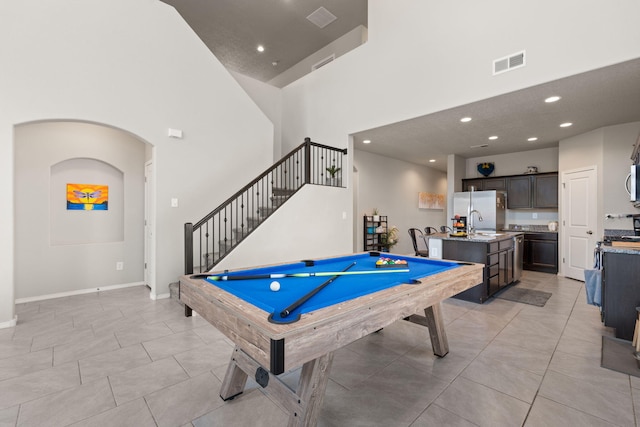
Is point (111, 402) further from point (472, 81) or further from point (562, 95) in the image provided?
point (562, 95)

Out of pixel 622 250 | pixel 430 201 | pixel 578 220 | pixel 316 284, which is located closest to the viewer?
pixel 316 284

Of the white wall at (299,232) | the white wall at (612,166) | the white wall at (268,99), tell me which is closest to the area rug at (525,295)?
the white wall at (612,166)

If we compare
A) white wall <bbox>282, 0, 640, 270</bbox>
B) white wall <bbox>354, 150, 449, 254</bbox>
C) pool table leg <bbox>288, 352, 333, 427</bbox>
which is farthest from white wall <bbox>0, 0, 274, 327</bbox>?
pool table leg <bbox>288, 352, 333, 427</bbox>

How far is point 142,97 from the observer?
434 centimetres

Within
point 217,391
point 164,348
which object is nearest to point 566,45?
point 217,391

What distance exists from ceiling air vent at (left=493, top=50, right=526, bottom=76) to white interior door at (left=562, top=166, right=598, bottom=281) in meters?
3.23

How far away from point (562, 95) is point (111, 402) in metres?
5.78

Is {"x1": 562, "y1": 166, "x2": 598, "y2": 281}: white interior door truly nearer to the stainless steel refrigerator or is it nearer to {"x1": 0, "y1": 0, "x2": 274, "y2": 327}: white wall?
the stainless steel refrigerator

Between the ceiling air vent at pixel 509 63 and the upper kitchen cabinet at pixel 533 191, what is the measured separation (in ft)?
13.4

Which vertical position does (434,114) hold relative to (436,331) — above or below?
above

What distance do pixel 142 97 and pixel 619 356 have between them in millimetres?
6265

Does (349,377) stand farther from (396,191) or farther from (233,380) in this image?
(396,191)

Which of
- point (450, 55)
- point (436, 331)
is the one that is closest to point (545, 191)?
point (450, 55)

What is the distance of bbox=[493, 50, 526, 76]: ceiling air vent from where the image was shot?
12.3 ft
